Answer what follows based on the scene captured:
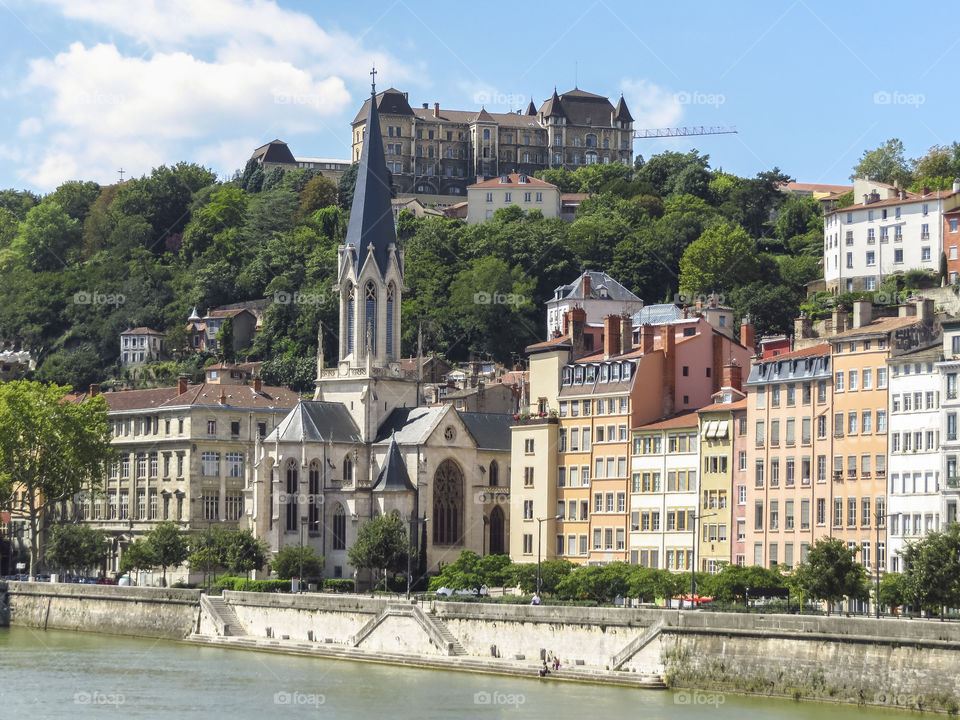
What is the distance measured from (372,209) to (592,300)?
1118 inches

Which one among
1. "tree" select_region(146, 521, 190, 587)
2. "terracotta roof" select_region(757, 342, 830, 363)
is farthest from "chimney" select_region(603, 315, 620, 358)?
"tree" select_region(146, 521, 190, 587)

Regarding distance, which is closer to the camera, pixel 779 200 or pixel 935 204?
pixel 935 204

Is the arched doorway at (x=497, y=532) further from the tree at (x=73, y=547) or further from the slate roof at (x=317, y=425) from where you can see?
the tree at (x=73, y=547)

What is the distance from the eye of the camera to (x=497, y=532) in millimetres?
106438

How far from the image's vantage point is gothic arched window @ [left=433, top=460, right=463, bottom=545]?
103562 mm

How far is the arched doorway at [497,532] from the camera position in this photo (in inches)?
4163

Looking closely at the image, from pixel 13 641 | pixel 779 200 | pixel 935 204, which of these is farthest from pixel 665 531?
pixel 779 200

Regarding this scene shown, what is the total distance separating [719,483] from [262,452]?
92.4 feet

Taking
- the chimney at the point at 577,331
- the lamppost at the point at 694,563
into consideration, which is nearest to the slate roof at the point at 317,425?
the chimney at the point at 577,331

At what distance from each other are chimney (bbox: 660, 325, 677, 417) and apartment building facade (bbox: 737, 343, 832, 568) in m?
7.59

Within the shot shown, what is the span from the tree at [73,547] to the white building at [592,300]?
3779cm

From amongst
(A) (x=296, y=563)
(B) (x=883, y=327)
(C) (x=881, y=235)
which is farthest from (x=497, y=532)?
(C) (x=881, y=235)

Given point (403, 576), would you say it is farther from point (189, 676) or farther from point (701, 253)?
point (701, 253)

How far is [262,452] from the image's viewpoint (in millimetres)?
104625
